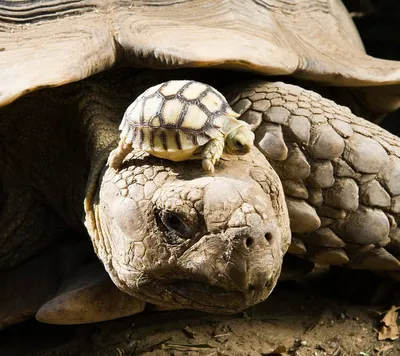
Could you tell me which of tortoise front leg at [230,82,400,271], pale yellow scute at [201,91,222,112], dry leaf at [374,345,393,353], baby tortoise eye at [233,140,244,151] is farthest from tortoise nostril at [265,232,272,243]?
dry leaf at [374,345,393,353]

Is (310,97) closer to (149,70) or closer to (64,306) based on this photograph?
(149,70)

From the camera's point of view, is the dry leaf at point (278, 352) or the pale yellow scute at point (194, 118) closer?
the pale yellow scute at point (194, 118)

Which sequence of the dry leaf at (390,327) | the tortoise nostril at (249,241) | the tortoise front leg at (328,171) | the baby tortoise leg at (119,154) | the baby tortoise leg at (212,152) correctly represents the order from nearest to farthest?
the tortoise nostril at (249,241), the baby tortoise leg at (212,152), the baby tortoise leg at (119,154), the tortoise front leg at (328,171), the dry leaf at (390,327)

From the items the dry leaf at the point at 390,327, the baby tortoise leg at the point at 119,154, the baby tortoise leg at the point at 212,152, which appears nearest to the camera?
the baby tortoise leg at the point at 212,152

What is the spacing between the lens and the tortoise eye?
183 centimetres

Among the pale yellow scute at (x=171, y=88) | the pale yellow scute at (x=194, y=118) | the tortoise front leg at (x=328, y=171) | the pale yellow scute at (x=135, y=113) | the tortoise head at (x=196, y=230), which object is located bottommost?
the tortoise front leg at (x=328, y=171)

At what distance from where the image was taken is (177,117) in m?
1.84

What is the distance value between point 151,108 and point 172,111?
0.26 feet

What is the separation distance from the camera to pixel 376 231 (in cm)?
259

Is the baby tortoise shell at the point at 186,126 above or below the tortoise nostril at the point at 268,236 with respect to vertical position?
above

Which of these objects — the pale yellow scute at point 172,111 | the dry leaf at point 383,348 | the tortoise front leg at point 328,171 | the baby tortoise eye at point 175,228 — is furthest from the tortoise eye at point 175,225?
the dry leaf at point 383,348

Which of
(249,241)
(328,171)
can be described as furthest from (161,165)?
(328,171)

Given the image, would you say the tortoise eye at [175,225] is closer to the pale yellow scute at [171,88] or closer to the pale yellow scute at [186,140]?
the pale yellow scute at [186,140]

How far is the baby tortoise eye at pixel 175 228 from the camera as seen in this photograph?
1836 millimetres
